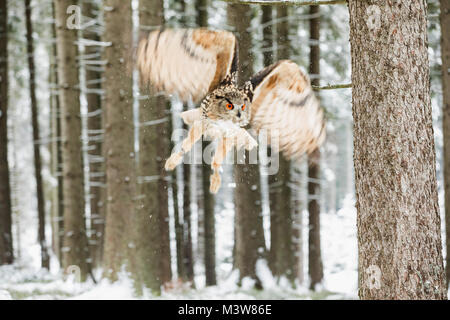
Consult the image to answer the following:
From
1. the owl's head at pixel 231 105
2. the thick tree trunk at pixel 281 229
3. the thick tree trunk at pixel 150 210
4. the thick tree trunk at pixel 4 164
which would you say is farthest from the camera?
the thick tree trunk at pixel 4 164

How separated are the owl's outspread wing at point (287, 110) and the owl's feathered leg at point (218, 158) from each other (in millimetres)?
223

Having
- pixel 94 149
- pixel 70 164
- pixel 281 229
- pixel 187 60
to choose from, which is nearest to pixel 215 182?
pixel 187 60

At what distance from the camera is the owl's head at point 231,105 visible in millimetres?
3672

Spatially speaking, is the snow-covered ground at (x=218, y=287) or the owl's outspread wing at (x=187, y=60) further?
the snow-covered ground at (x=218, y=287)

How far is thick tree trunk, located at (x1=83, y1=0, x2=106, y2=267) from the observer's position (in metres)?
11.1

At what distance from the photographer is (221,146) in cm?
397

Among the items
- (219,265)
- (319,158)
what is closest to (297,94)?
(319,158)

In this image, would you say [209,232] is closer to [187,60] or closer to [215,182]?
[215,182]

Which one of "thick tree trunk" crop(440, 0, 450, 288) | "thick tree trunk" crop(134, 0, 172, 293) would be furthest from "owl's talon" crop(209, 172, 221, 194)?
"thick tree trunk" crop(440, 0, 450, 288)

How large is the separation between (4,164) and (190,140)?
9.07m

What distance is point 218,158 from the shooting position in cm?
403

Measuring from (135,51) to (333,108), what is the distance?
802 cm

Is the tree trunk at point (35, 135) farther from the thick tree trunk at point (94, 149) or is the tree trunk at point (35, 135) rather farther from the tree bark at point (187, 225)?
the tree bark at point (187, 225)

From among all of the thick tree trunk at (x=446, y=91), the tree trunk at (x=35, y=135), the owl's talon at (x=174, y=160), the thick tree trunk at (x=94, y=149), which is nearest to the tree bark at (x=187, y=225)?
the thick tree trunk at (x=94, y=149)
